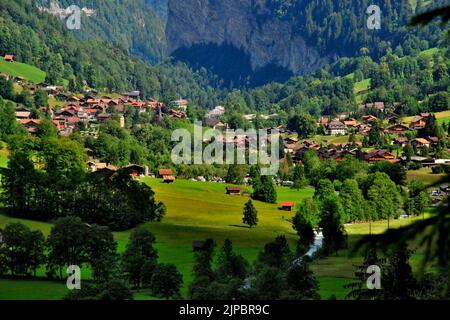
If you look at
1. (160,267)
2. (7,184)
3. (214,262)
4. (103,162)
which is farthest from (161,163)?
(160,267)

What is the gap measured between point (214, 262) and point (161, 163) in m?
68.4

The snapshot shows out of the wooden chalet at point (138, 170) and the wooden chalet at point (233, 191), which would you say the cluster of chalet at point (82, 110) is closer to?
the wooden chalet at point (138, 170)

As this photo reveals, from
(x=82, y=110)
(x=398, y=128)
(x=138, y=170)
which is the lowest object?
(x=138, y=170)

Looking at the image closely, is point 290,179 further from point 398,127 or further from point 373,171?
point 398,127

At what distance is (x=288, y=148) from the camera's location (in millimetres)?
164500

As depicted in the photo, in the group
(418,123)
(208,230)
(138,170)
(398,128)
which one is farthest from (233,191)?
(418,123)

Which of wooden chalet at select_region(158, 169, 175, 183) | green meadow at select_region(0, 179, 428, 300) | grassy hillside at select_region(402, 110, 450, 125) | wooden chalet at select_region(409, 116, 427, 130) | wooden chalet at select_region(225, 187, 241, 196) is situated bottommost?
green meadow at select_region(0, 179, 428, 300)

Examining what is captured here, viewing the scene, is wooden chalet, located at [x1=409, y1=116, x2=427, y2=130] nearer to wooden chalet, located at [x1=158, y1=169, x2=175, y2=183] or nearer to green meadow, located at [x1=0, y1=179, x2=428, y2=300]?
green meadow, located at [x1=0, y1=179, x2=428, y2=300]

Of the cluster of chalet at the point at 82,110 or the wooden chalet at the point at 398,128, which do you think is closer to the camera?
the cluster of chalet at the point at 82,110

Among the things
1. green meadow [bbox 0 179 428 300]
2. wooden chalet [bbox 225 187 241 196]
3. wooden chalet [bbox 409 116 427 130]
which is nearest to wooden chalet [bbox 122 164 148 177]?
green meadow [bbox 0 179 428 300]

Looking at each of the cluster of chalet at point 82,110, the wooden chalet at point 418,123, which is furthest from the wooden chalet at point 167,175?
the wooden chalet at point 418,123

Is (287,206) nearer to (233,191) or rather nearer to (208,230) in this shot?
(233,191)

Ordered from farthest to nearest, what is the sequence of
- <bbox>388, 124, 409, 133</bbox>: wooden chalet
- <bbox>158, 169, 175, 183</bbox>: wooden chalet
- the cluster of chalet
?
1. <bbox>388, 124, 409, 133</bbox>: wooden chalet
2. the cluster of chalet
3. <bbox>158, 169, 175, 183</bbox>: wooden chalet
